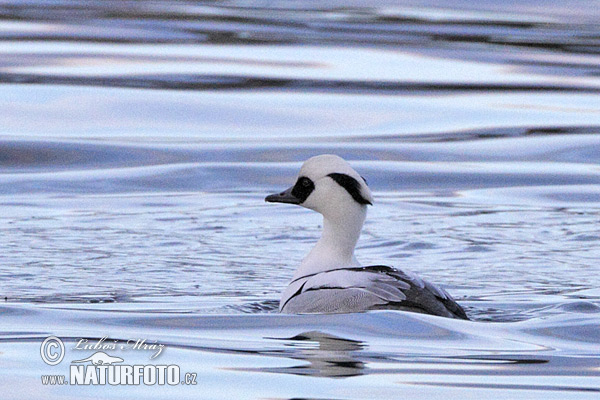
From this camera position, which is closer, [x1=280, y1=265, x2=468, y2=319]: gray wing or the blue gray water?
the blue gray water

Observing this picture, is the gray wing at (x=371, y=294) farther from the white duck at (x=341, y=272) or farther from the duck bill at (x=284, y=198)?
the duck bill at (x=284, y=198)

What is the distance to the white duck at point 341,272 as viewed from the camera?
6871 millimetres

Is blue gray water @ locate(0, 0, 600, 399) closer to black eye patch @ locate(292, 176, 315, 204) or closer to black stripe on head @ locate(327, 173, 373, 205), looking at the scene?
black eye patch @ locate(292, 176, 315, 204)

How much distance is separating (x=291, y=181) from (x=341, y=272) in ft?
17.6

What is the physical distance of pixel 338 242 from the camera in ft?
25.7

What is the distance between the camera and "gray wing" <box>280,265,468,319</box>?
6824mm

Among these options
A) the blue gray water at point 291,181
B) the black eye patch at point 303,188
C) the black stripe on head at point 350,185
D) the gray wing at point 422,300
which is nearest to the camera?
the blue gray water at point 291,181

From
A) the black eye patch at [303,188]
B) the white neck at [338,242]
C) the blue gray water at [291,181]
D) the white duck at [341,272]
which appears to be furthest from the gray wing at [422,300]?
the black eye patch at [303,188]

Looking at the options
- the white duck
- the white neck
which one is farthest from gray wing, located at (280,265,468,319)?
the white neck

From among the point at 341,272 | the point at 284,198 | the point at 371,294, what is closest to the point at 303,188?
the point at 284,198

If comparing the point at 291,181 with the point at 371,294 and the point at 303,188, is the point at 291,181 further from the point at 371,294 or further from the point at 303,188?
the point at 371,294

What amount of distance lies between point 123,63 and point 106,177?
467cm

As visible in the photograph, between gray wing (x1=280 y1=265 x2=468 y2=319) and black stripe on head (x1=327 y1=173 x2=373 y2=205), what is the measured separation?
0.58m

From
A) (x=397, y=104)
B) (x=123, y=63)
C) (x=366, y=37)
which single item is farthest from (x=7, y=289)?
(x=366, y=37)
